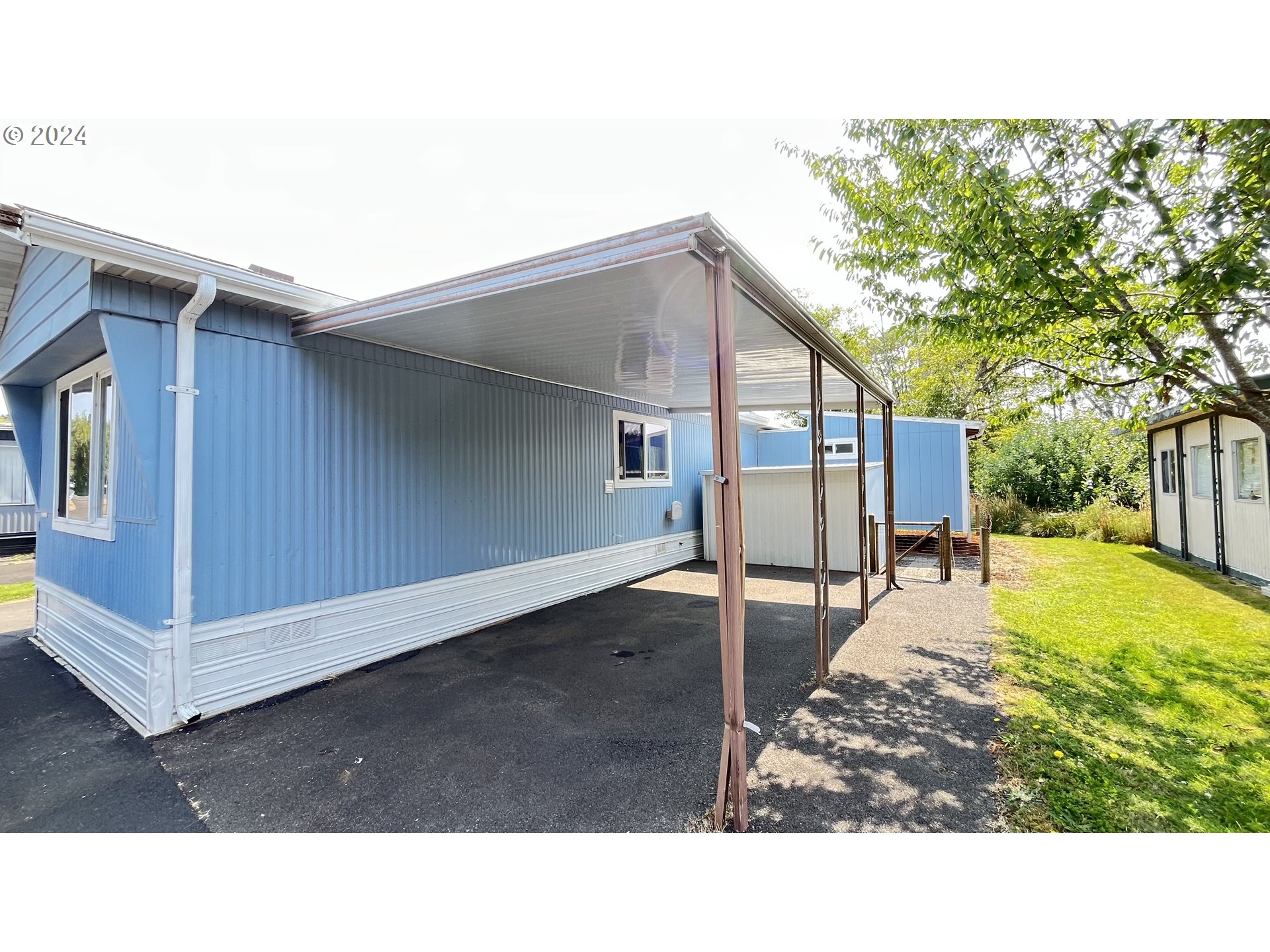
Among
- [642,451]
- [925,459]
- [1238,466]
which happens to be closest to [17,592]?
[642,451]

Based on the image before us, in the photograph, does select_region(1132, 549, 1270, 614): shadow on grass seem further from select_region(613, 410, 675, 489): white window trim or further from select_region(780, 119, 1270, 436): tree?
select_region(613, 410, 675, 489): white window trim

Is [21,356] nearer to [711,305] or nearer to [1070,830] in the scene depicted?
[711,305]

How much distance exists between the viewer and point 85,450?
4688 mm

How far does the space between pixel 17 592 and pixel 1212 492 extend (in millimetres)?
17351

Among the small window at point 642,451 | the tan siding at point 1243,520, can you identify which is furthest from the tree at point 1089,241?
the small window at point 642,451

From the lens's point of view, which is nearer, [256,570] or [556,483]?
[256,570]

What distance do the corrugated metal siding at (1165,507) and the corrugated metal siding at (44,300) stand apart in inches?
547

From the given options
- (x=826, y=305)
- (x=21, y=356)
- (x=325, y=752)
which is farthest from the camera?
(x=826, y=305)

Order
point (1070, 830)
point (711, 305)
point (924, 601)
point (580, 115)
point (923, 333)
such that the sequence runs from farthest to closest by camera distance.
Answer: point (924, 601), point (923, 333), point (580, 115), point (711, 305), point (1070, 830)

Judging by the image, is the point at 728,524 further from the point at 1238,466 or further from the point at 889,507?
the point at 1238,466

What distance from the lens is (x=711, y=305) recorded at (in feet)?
8.40

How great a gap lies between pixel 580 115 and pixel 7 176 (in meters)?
4.25

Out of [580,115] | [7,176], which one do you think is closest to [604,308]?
[580,115]

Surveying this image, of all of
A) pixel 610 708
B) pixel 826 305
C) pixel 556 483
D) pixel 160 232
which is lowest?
pixel 610 708
